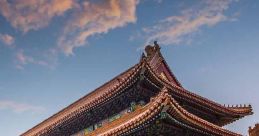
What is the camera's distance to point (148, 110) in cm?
1159

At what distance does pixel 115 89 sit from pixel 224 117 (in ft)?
23.9

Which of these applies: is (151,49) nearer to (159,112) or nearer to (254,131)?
(159,112)

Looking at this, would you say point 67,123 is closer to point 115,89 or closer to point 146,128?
point 115,89

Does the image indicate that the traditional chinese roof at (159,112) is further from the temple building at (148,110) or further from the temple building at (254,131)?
the temple building at (254,131)

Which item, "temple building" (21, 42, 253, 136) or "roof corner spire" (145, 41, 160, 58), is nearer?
"temple building" (21, 42, 253, 136)

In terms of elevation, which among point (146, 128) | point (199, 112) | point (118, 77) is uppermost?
point (118, 77)

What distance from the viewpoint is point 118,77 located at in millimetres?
20453

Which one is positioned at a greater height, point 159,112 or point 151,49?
point 151,49

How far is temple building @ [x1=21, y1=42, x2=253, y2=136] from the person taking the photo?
12047 mm

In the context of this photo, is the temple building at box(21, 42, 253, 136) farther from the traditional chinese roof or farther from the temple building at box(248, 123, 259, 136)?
the temple building at box(248, 123, 259, 136)

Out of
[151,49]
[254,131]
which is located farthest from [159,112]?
[254,131]

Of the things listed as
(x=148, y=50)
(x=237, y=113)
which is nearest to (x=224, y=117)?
(x=237, y=113)

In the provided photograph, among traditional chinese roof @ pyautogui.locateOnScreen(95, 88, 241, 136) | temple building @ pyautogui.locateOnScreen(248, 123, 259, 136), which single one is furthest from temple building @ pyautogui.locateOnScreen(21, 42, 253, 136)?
temple building @ pyautogui.locateOnScreen(248, 123, 259, 136)

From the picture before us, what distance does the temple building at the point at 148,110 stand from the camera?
12.0 m
